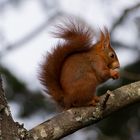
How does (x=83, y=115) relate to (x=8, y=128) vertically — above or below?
below

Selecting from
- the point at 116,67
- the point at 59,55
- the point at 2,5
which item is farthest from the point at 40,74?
the point at 2,5

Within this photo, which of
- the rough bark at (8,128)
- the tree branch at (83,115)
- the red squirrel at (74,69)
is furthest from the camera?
the red squirrel at (74,69)

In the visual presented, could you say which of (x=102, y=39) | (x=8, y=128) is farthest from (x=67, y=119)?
(x=102, y=39)

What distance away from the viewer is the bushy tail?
9.10 feet

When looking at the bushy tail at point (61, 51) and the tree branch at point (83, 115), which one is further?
the bushy tail at point (61, 51)

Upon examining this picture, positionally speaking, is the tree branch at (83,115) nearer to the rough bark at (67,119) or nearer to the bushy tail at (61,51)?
the rough bark at (67,119)

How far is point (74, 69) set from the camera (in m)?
2.79

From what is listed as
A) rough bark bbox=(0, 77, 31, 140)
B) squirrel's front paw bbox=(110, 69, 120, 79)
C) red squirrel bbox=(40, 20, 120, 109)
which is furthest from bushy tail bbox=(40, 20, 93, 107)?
rough bark bbox=(0, 77, 31, 140)

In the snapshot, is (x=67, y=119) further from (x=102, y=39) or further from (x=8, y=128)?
(x=102, y=39)

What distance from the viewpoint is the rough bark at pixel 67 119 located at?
2158 millimetres

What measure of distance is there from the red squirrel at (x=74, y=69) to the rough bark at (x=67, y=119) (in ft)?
0.60

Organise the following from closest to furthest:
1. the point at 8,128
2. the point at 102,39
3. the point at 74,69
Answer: the point at 8,128 → the point at 74,69 → the point at 102,39

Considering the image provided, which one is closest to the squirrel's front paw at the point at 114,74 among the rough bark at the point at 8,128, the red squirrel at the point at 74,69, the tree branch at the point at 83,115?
the red squirrel at the point at 74,69

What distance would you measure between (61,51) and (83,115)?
52 cm
